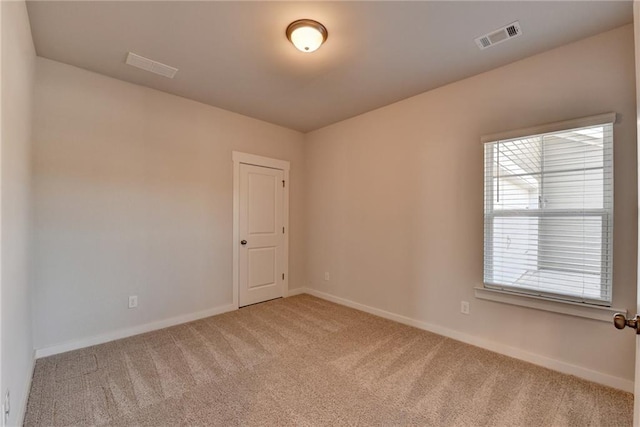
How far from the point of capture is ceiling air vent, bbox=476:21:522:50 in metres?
2.07

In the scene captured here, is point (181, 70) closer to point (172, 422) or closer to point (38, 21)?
point (38, 21)

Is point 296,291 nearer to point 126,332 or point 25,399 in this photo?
point 126,332

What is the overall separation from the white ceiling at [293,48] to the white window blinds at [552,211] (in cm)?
79

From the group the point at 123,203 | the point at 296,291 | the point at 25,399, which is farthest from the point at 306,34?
the point at 296,291

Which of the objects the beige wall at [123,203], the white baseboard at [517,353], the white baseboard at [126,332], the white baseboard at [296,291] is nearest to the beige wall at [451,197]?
the white baseboard at [517,353]

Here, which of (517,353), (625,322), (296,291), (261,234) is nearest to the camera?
(625,322)

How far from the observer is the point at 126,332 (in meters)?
2.88

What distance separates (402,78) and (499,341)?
8.85 feet

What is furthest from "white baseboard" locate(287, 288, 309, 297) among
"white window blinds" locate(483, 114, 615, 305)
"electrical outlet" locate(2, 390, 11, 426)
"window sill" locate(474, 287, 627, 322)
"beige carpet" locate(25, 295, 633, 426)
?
"electrical outlet" locate(2, 390, 11, 426)

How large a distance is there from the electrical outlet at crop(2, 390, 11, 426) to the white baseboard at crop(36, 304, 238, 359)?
4.15 ft

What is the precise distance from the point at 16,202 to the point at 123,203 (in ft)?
3.91

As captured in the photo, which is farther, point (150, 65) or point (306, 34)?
point (150, 65)

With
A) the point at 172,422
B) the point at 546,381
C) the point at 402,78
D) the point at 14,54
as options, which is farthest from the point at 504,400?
the point at 14,54

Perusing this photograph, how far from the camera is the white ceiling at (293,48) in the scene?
1896mm
